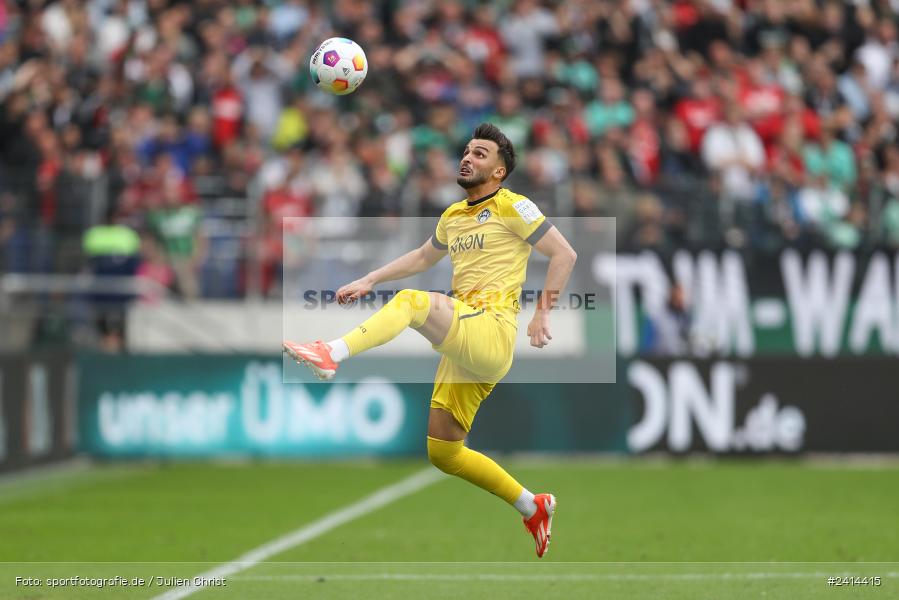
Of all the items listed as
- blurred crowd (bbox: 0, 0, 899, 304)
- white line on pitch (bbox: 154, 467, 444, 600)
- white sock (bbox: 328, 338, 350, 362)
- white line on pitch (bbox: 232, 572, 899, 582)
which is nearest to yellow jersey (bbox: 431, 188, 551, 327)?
white sock (bbox: 328, 338, 350, 362)

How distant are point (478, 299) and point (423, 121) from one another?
1141 cm

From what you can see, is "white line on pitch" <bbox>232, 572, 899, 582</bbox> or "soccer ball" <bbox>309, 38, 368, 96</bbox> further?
"soccer ball" <bbox>309, 38, 368, 96</bbox>

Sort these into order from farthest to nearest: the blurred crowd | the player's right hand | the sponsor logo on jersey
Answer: the blurred crowd → the sponsor logo on jersey → the player's right hand

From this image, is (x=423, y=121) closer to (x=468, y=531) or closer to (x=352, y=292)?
(x=468, y=531)

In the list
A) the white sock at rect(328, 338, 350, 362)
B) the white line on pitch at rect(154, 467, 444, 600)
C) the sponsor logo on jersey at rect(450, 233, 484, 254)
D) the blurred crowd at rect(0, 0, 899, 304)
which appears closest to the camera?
the white sock at rect(328, 338, 350, 362)

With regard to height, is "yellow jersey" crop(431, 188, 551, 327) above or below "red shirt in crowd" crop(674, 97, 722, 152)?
below

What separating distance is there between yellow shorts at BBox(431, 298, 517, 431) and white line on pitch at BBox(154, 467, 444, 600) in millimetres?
1797

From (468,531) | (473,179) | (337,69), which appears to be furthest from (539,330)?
(468,531)

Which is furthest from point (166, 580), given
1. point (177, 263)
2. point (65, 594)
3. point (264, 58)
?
point (264, 58)

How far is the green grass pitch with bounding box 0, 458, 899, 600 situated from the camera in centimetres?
880

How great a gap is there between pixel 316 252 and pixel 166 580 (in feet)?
26.4

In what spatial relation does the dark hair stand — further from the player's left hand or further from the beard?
the player's left hand

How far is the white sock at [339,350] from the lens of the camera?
7688mm

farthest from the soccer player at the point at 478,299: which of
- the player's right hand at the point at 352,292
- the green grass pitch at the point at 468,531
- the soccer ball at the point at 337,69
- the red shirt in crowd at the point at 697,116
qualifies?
the red shirt in crowd at the point at 697,116
